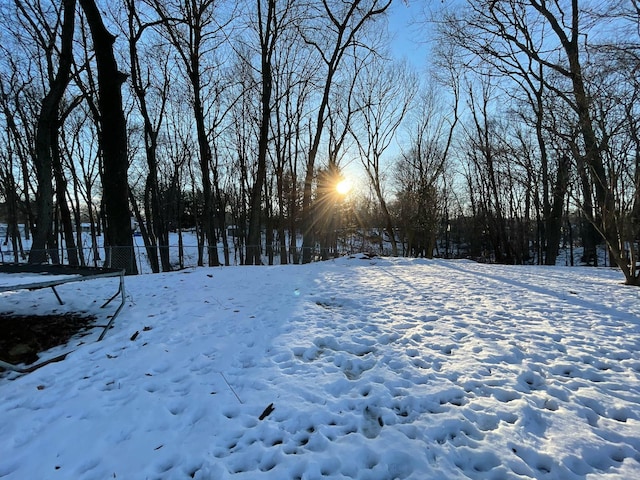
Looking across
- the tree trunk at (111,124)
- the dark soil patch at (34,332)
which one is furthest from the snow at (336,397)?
the tree trunk at (111,124)

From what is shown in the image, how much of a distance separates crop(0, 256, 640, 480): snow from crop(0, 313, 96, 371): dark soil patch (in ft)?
1.35

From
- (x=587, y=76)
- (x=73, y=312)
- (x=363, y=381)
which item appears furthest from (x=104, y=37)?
(x=587, y=76)

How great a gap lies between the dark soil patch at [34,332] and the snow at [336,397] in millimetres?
412

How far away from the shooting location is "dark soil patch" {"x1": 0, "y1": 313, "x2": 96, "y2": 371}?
3710 millimetres

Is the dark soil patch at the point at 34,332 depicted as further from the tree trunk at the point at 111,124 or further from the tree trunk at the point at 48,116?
the tree trunk at the point at 48,116

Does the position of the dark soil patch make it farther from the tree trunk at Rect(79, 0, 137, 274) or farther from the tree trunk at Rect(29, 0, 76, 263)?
the tree trunk at Rect(29, 0, 76, 263)

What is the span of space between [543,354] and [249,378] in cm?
312

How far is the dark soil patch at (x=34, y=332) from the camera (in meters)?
3.71

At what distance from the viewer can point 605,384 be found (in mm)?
2924

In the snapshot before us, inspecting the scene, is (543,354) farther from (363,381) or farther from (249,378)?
(249,378)

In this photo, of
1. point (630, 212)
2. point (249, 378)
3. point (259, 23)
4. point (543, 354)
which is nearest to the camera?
point (249, 378)

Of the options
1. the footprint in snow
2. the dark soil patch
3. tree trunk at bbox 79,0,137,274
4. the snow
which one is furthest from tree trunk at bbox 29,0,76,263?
the footprint in snow

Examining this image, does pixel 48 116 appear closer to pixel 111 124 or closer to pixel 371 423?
pixel 111 124

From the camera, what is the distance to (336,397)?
2803 millimetres
